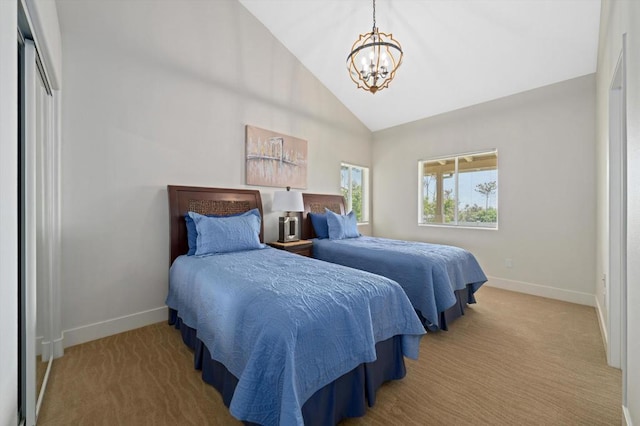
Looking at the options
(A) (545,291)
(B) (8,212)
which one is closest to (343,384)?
(B) (8,212)

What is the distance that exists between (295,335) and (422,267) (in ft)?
5.79

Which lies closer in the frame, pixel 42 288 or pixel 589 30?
pixel 42 288

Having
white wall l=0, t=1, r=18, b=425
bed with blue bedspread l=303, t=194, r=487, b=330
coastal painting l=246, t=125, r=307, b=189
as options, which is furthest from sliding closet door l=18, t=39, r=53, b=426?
bed with blue bedspread l=303, t=194, r=487, b=330

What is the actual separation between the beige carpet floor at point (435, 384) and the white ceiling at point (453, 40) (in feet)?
9.96

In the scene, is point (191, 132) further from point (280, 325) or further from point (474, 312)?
point (474, 312)

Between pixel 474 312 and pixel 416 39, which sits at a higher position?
pixel 416 39

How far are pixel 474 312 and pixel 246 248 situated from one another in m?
2.66

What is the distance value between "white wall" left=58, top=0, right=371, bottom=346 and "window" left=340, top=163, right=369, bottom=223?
6.77ft

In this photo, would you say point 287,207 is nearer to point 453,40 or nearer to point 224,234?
point 224,234

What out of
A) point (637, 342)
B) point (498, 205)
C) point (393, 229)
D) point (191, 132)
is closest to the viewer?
point (637, 342)

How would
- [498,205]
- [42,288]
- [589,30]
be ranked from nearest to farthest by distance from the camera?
[42,288] → [589,30] → [498,205]

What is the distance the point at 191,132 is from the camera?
3.12 meters

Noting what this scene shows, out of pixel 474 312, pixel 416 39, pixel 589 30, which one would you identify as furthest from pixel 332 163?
pixel 589 30

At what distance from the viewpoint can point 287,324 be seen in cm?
130
